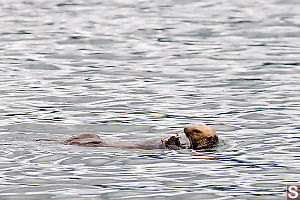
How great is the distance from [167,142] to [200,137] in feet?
1.45

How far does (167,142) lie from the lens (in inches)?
377

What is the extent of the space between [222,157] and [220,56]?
9.00 metres

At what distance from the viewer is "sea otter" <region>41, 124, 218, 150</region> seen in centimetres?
955

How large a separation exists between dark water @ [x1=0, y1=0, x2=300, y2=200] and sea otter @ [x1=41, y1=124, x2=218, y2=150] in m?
0.11

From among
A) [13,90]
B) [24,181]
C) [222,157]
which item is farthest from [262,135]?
[13,90]

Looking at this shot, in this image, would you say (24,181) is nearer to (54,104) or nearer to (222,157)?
(222,157)

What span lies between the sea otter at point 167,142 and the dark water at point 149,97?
115 mm

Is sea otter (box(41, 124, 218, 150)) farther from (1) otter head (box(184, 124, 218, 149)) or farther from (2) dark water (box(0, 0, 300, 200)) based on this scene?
(2) dark water (box(0, 0, 300, 200))

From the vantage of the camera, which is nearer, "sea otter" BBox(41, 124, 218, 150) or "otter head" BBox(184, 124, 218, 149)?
"sea otter" BBox(41, 124, 218, 150)

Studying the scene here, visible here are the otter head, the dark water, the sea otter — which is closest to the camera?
the dark water

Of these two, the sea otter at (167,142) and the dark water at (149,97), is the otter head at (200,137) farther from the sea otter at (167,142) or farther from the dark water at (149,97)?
the dark water at (149,97)

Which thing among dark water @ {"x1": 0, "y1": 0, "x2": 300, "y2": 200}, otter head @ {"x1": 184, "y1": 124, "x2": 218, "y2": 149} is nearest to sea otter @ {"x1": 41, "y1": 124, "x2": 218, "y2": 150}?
otter head @ {"x1": 184, "y1": 124, "x2": 218, "y2": 149}

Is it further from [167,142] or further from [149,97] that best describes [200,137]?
[149,97]

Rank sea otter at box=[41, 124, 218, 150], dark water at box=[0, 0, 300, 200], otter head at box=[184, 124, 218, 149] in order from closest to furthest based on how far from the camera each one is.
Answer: dark water at box=[0, 0, 300, 200] → sea otter at box=[41, 124, 218, 150] → otter head at box=[184, 124, 218, 149]
